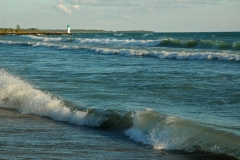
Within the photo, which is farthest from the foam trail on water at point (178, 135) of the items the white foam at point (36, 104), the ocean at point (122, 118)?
the white foam at point (36, 104)

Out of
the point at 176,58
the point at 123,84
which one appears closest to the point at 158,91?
the point at 123,84

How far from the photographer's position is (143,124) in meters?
11.1

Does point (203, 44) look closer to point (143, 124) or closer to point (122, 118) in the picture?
point (122, 118)

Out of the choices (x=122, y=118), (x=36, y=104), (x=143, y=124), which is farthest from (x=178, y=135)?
(x=36, y=104)

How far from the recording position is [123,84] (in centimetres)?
1867

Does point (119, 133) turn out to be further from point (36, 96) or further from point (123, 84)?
point (123, 84)

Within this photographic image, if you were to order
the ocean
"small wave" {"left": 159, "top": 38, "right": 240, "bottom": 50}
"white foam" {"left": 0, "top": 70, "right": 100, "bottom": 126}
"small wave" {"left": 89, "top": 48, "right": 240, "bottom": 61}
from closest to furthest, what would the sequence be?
the ocean < "white foam" {"left": 0, "top": 70, "right": 100, "bottom": 126} < "small wave" {"left": 89, "top": 48, "right": 240, "bottom": 61} < "small wave" {"left": 159, "top": 38, "right": 240, "bottom": 50}

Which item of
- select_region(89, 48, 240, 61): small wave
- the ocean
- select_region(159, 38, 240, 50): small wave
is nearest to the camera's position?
the ocean

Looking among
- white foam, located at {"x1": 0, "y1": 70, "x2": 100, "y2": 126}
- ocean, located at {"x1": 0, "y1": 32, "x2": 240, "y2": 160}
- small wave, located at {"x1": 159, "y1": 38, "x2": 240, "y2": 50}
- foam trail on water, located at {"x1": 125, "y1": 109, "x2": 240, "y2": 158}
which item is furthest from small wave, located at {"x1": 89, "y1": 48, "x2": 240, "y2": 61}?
foam trail on water, located at {"x1": 125, "y1": 109, "x2": 240, "y2": 158}

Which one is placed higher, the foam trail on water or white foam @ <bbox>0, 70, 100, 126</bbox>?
the foam trail on water

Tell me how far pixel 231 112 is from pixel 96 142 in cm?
384

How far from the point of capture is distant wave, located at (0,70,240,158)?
9.39 meters

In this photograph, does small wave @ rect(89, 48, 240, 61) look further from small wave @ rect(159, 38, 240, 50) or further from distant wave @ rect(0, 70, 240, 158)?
distant wave @ rect(0, 70, 240, 158)

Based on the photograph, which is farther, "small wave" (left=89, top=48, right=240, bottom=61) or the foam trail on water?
"small wave" (left=89, top=48, right=240, bottom=61)
